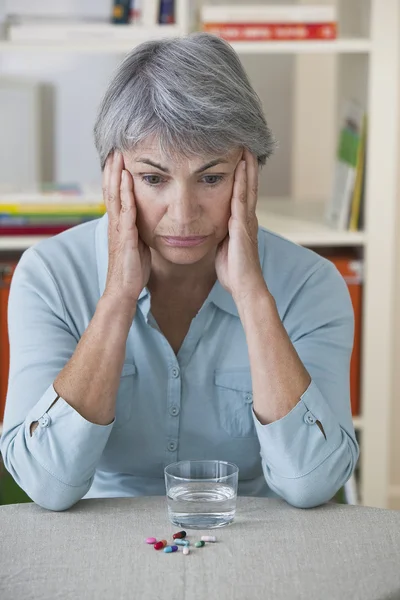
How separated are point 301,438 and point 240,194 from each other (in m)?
0.40

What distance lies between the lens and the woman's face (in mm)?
1484

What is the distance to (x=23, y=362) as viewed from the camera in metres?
1.50

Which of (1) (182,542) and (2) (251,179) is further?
(2) (251,179)

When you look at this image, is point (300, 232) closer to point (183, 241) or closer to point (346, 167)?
point (346, 167)

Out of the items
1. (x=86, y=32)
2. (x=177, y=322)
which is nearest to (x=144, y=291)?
(x=177, y=322)

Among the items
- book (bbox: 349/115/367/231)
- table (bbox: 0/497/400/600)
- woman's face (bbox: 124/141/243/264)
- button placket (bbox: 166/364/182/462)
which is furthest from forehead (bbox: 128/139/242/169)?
book (bbox: 349/115/367/231)

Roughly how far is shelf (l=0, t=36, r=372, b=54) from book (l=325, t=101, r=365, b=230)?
0.19 m

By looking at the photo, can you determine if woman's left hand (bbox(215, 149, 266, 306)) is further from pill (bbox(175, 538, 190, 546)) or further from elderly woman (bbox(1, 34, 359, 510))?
pill (bbox(175, 538, 190, 546))

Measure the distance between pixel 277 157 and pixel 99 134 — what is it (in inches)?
60.9

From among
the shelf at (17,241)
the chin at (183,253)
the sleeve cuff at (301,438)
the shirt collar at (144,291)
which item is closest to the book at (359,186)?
the shelf at (17,241)

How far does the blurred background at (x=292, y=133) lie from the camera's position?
248cm

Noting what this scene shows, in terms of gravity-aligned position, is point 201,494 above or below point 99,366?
below

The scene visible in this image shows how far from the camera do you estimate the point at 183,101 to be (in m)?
1.47

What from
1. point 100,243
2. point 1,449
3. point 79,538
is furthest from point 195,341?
point 79,538
